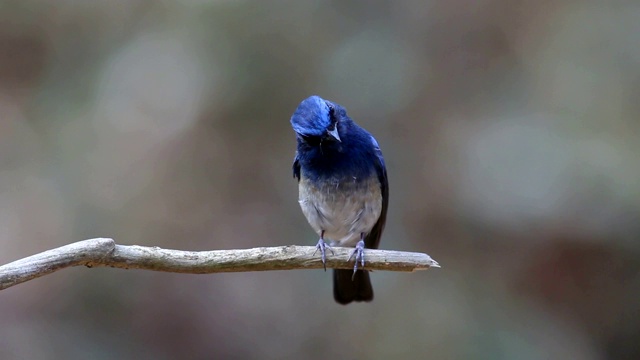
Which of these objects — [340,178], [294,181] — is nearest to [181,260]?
[340,178]

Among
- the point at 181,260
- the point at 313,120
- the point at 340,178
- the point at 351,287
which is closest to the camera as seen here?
the point at 181,260

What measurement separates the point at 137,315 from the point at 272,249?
3737 millimetres

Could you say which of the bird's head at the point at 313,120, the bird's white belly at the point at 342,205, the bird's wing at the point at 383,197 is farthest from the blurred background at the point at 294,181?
the bird's head at the point at 313,120

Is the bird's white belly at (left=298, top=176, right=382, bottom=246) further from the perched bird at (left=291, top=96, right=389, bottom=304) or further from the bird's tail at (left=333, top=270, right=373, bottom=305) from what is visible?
the bird's tail at (left=333, top=270, right=373, bottom=305)

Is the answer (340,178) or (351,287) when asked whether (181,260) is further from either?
(351,287)

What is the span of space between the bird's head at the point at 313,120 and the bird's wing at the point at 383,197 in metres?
0.72

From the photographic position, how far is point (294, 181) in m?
7.26

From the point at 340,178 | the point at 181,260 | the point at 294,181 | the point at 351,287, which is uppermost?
the point at 294,181

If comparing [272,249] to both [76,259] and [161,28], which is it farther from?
[161,28]

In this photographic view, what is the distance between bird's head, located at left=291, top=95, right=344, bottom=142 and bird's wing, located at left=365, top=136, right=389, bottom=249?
0.72 meters

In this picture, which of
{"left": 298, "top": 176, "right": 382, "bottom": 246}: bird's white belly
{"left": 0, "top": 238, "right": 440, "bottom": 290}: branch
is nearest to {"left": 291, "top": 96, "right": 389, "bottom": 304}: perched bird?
{"left": 298, "top": 176, "right": 382, "bottom": 246}: bird's white belly

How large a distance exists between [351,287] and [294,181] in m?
2.35

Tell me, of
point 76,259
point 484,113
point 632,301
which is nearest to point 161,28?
point 484,113

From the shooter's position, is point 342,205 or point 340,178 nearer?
point 340,178
